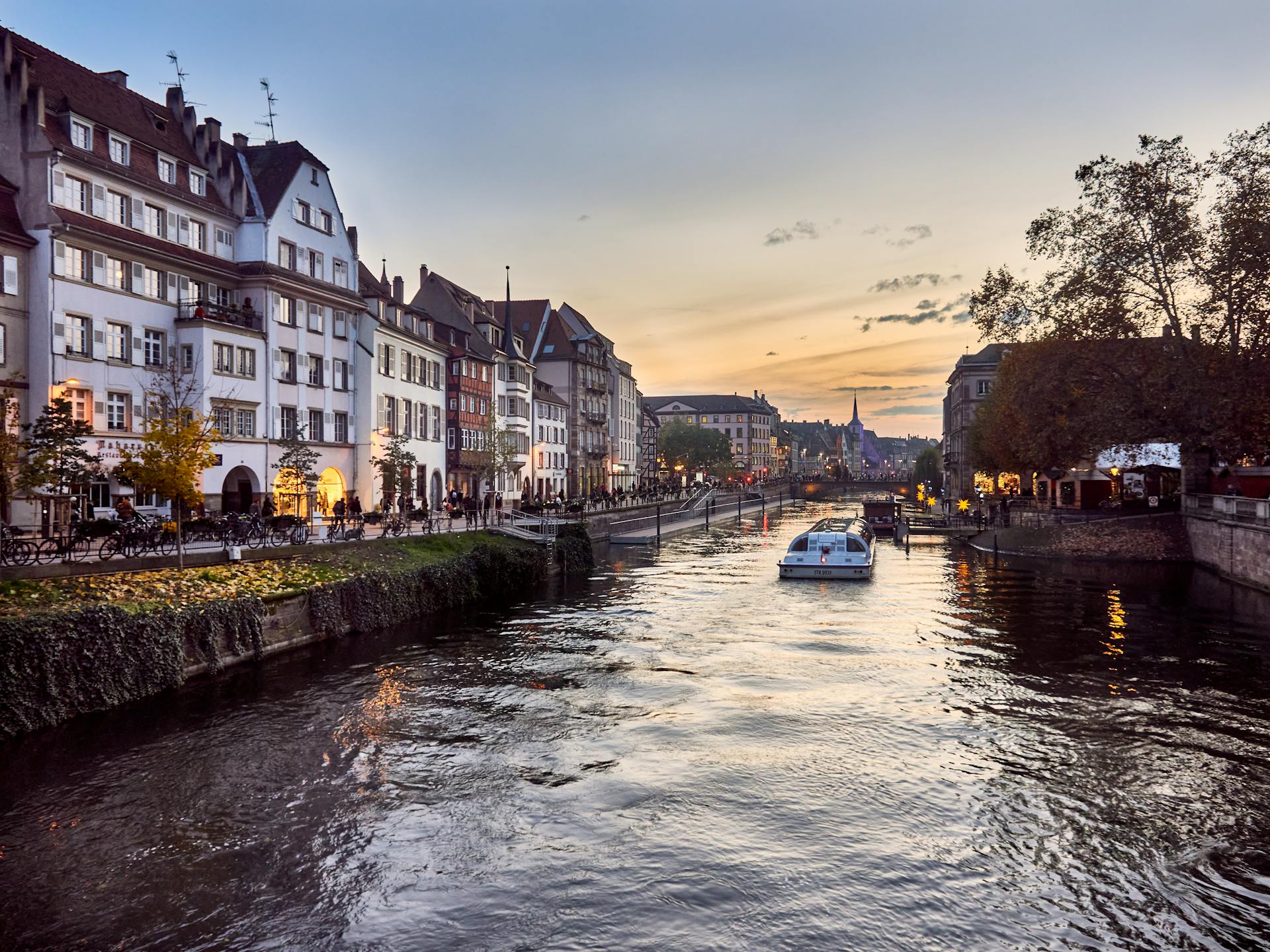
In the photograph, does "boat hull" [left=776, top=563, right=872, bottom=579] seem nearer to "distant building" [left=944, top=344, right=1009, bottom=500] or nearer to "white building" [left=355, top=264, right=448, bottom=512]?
"white building" [left=355, top=264, right=448, bottom=512]

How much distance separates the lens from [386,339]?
5319 centimetres

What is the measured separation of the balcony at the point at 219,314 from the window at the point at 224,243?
2.77m

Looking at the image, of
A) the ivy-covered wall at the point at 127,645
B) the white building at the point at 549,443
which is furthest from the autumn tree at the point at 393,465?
the white building at the point at 549,443

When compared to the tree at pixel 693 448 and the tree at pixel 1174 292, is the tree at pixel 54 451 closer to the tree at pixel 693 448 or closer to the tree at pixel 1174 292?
the tree at pixel 1174 292

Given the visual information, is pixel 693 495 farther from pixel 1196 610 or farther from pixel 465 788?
pixel 465 788

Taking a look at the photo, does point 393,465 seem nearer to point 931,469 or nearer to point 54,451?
point 54,451

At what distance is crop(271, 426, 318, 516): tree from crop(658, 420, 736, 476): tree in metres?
114

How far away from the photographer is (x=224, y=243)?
42.3 meters

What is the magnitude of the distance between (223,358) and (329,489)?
35.2 ft

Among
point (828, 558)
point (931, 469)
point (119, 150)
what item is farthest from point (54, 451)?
point (931, 469)

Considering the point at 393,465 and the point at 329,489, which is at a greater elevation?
the point at 393,465

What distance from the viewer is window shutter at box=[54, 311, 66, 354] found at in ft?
107

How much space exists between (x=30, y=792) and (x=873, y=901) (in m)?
13.0

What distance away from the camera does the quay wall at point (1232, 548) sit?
36969 mm
